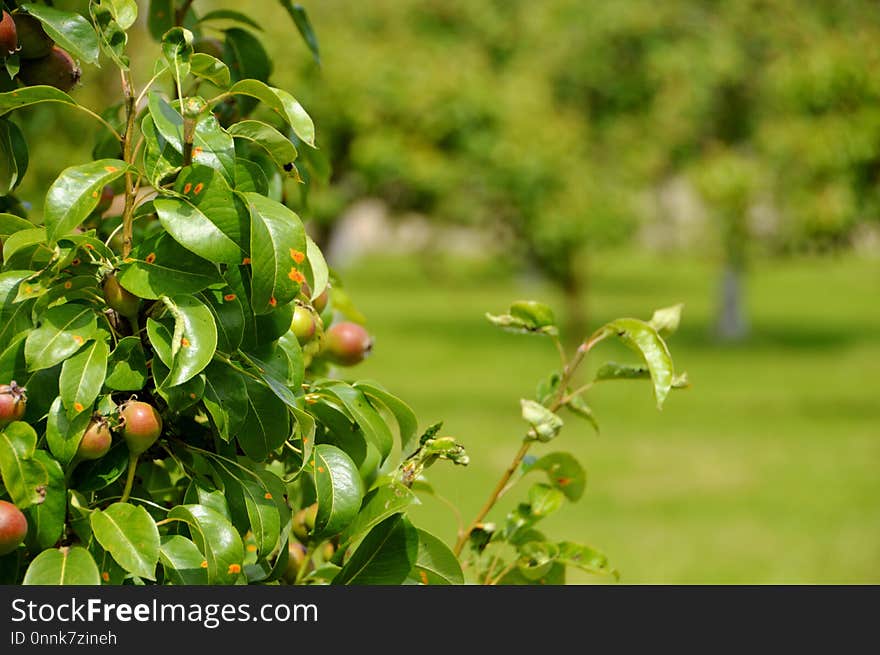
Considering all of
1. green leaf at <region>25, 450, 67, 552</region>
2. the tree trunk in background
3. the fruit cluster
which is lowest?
green leaf at <region>25, 450, 67, 552</region>

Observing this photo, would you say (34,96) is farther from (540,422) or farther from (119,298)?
(540,422)

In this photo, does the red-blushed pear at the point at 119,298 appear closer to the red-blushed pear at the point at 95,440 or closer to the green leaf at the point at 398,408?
the red-blushed pear at the point at 95,440

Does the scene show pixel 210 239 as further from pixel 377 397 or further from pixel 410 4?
pixel 410 4

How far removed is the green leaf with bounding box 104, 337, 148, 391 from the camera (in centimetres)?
104

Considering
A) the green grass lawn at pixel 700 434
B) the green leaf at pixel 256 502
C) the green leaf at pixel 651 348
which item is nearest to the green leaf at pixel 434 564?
the green leaf at pixel 256 502

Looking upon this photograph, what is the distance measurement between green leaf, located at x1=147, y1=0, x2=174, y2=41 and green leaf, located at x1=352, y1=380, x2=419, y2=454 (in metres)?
0.71

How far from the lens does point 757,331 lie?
68.4 feet

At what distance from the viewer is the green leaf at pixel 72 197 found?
102cm

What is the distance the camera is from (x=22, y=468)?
3.32 feet

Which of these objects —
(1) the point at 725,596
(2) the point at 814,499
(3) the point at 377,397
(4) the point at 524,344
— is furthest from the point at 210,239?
(4) the point at 524,344

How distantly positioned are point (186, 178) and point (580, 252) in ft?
31.1

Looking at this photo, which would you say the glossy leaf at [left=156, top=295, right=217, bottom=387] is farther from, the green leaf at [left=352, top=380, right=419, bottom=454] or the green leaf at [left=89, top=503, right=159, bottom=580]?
the green leaf at [left=352, top=380, right=419, bottom=454]

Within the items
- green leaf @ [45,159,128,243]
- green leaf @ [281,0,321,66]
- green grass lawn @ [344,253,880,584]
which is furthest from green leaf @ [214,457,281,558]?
green grass lawn @ [344,253,880,584]

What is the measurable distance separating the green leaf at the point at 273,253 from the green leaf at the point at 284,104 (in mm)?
70
